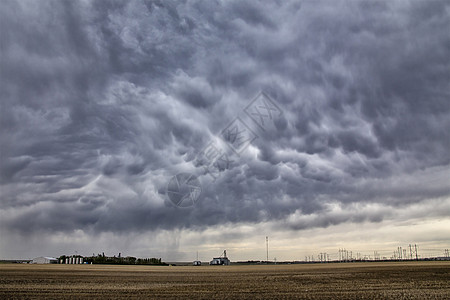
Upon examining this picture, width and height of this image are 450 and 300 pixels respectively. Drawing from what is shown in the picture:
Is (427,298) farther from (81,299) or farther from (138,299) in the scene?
(81,299)

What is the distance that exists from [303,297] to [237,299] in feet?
19.4

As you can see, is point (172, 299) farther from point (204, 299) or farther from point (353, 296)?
point (353, 296)

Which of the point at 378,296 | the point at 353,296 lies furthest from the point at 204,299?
the point at 378,296

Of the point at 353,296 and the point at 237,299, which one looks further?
the point at 353,296

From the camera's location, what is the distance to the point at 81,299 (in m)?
30.3

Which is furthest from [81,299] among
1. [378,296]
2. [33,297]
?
[378,296]

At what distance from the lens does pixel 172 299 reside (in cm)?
3069

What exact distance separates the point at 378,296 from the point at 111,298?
22609 mm

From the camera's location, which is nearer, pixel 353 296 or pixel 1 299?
pixel 1 299

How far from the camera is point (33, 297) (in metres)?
30.9

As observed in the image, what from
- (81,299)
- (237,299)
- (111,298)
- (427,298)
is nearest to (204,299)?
(237,299)

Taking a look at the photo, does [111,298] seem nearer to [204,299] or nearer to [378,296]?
[204,299]

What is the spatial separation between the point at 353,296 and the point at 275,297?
6885mm

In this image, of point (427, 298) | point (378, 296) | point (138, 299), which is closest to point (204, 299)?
point (138, 299)
